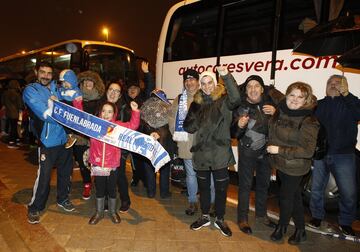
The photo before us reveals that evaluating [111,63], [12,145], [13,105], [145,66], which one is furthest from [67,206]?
[111,63]

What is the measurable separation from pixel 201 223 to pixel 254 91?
1799mm

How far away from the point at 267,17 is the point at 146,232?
12.1 ft

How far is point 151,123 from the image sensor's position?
→ 16.6ft

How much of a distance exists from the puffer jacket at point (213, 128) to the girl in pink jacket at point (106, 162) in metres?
0.84

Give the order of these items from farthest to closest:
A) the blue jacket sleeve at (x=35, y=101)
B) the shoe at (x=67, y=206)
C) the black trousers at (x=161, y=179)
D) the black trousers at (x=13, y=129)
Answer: the black trousers at (x=13, y=129), the black trousers at (x=161, y=179), the shoe at (x=67, y=206), the blue jacket sleeve at (x=35, y=101)

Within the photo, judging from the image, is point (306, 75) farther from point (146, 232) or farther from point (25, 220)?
point (25, 220)

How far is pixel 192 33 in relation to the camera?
21.2 feet

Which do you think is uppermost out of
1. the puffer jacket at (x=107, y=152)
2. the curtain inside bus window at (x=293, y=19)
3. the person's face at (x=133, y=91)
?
the curtain inside bus window at (x=293, y=19)

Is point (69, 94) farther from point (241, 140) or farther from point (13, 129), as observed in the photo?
point (13, 129)

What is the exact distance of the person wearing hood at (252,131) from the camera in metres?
3.95

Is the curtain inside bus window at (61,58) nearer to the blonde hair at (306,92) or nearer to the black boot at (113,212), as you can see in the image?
the black boot at (113,212)

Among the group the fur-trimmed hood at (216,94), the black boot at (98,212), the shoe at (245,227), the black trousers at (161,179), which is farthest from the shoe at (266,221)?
the black boot at (98,212)

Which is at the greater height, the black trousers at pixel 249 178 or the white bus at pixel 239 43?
the white bus at pixel 239 43

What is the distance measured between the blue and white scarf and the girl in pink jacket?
1.95 feet
